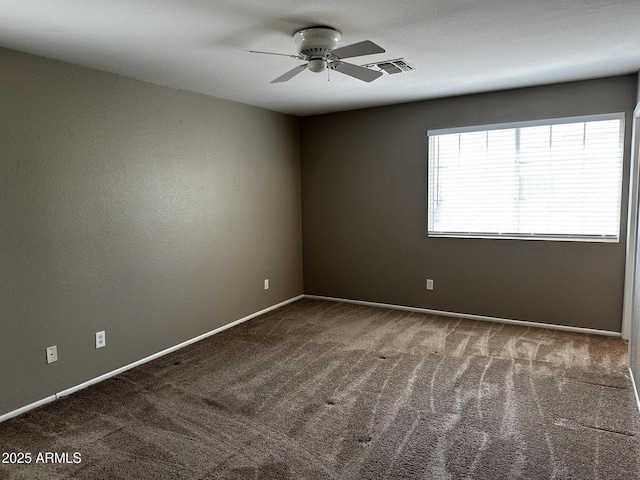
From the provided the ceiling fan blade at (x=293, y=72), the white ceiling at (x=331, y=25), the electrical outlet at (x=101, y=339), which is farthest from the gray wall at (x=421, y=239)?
the electrical outlet at (x=101, y=339)

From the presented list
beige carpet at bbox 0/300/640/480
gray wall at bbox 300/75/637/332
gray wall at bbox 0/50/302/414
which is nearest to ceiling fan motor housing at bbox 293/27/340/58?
gray wall at bbox 0/50/302/414

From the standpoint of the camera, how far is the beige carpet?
7.45 ft

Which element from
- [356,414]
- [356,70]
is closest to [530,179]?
[356,70]

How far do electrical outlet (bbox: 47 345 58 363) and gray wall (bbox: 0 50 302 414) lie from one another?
40 millimetres

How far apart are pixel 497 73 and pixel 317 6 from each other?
6.84ft

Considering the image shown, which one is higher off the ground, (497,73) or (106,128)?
(497,73)

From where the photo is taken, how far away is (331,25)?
254 cm

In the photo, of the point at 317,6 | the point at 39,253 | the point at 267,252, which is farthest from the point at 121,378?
the point at 317,6

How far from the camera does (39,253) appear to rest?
297 cm

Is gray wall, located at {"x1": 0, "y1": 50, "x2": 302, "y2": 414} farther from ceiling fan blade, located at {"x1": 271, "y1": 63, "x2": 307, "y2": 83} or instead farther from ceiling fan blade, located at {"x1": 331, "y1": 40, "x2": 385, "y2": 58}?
ceiling fan blade, located at {"x1": 331, "y1": 40, "x2": 385, "y2": 58}

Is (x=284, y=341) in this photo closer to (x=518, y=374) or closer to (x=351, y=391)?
(x=351, y=391)

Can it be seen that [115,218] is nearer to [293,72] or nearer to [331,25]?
[293,72]

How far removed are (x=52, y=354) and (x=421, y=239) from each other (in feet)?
12.0

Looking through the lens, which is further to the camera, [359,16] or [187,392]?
[187,392]
